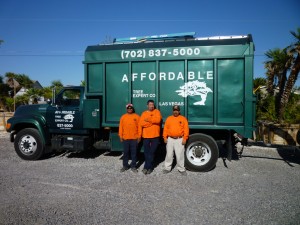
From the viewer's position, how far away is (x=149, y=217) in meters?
3.76

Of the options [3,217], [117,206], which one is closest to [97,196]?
[117,206]

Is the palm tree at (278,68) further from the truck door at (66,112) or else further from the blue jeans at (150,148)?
the truck door at (66,112)

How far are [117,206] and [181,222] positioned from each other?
44.6 inches

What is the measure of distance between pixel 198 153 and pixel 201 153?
0.07 metres

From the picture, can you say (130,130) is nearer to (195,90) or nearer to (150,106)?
(150,106)

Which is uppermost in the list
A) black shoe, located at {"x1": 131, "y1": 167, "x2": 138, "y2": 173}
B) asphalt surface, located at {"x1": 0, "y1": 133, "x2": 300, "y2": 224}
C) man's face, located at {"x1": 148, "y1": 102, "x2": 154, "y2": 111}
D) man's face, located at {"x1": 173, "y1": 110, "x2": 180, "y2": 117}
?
man's face, located at {"x1": 148, "y1": 102, "x2": 154, "y2": 111}

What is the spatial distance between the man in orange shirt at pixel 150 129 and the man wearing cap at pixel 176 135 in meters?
0.24

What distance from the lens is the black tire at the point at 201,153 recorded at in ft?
19.9

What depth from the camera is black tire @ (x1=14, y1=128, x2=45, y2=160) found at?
7.12 m

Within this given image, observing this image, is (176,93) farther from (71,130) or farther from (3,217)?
(3,217)

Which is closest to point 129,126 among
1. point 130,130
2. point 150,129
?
point 130,130

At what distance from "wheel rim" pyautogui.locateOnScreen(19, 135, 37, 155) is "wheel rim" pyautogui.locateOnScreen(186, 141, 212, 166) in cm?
438

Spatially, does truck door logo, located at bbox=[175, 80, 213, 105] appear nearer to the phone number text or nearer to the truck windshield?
the phone number text

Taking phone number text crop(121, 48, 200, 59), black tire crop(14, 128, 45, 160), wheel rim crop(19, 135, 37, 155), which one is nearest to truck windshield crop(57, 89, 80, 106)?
black tire crop(14, 128, 45, 160)
